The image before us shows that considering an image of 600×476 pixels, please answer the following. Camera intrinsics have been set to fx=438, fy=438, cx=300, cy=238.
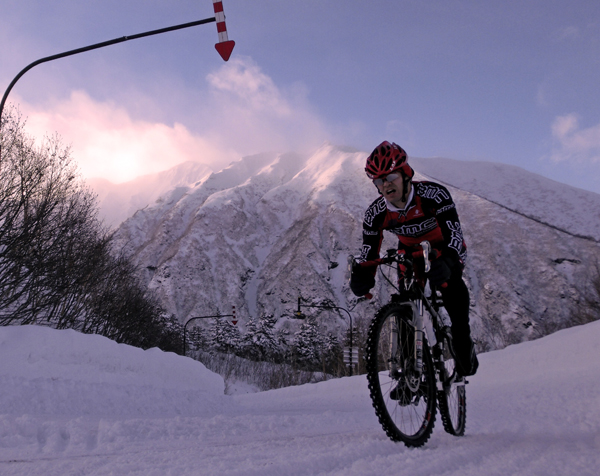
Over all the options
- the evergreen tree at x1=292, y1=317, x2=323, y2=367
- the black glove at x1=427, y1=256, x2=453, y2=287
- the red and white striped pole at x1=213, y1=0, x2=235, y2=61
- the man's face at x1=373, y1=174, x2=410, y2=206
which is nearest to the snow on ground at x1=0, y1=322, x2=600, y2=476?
the black glove at x1=427, y1=256, x2=453, y2=287

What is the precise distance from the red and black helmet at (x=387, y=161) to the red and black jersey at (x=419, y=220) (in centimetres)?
23

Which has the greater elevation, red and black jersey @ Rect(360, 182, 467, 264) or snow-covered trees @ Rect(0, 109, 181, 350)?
snow-covered trees @ Rect(0, 109, 181, 350)

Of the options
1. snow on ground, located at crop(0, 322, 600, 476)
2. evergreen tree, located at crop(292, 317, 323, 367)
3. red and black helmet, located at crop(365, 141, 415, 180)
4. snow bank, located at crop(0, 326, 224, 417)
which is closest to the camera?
snow on ground, located at crop(0, 322, 600, 476)

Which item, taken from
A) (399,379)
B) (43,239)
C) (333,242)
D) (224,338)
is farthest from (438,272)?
(333,242)

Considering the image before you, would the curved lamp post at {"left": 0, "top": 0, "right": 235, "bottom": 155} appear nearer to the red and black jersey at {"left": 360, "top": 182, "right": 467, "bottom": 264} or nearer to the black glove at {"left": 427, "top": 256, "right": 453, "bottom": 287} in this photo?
the red and black jersey at {"left": 360, "top": 182, "right": 467, "bottom": 264}

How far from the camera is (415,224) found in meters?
3.45

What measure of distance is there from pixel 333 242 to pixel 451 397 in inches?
4966

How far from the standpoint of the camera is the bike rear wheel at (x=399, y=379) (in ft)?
8.59

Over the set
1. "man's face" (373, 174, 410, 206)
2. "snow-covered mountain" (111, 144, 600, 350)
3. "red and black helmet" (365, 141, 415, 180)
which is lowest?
"man's face" (373, 174, 410, 206)

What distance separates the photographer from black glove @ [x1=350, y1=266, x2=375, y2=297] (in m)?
3.25

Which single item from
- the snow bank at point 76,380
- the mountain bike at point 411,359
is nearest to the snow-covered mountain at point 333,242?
the snow bank at point 76,380

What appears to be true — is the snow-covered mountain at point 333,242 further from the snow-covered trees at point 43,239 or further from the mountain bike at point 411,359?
the mountain bike at point 411,359

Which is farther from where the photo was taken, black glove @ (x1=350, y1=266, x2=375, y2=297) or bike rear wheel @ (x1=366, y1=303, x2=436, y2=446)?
black glove @ (x1=350, y1=266, x2=375, y2=297)

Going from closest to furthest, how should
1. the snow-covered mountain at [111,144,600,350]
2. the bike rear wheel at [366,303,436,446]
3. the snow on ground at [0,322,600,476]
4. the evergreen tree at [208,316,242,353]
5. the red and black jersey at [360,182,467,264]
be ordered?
the snow on ground at [0,322,600,476] < the bike rear wheel at [366,303,436,446] < the red and black jersey at [360,182,467,264] < the evergreen tree at [208,316,242,353] < the snow-covered mountain at [111,144,600,350]
